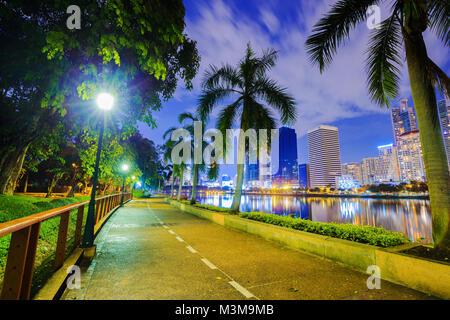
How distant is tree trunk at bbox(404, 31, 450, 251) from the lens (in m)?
4.38

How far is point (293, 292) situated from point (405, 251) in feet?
8.54

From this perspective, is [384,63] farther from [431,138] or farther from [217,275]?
[217,275]

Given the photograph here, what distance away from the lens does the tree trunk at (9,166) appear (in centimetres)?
854

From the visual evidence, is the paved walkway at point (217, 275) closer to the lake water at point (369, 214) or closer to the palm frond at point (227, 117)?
the lake water at point (369, 214)

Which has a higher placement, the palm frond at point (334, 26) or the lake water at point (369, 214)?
the palm frond at point (334, 26)

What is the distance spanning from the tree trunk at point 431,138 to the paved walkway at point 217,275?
1624 mm

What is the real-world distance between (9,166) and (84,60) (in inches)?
217

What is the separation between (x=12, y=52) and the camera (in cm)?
631

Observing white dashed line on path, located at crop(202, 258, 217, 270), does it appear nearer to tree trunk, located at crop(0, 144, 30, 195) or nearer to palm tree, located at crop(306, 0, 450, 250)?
palm tree, located at crop(306, 0, 450, 250)

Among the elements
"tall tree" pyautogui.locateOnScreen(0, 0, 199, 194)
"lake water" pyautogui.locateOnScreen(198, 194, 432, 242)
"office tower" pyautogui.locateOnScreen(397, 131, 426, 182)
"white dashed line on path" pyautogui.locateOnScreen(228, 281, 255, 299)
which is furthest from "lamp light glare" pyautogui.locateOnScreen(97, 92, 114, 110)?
"office tower" pyautogui.locateOnScreen(397, 131, 426, 182)

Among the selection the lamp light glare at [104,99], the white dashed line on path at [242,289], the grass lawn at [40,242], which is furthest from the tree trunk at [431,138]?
the lamp light glare at [104,99]

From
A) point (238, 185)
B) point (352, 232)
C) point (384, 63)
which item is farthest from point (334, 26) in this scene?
point (238, 185)

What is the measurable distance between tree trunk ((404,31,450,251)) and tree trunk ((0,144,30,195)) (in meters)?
13.0

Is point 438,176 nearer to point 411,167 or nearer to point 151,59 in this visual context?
point 151,59
